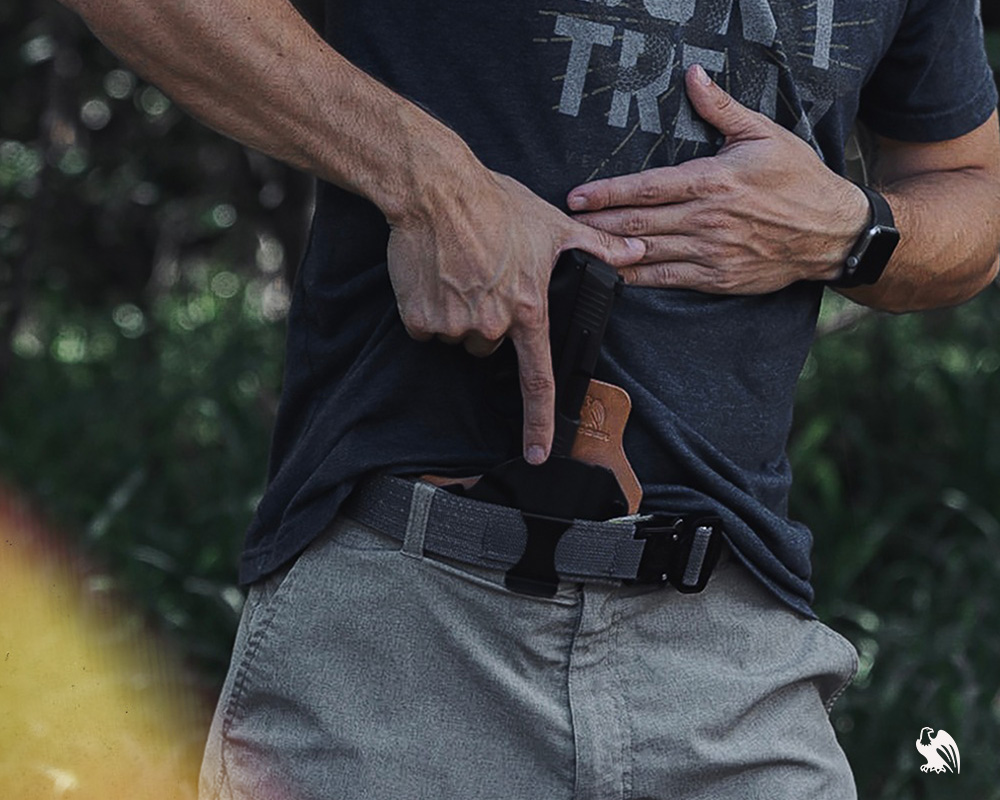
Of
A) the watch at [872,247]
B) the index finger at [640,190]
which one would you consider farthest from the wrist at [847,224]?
the index finger at [640,190]

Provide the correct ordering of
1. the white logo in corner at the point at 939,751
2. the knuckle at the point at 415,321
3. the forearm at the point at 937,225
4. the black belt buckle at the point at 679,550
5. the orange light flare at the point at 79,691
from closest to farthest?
the knuckle at the point at 415,321
the black belt buckle at the point at 679,550
the forearm at the point at 937,225
the orange light flare at the point at 79,691
the white logo in corner at the point at 939,751

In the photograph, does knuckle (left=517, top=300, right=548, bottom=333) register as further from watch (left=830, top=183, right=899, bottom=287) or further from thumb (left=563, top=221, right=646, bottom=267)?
watch (left=830, top=183, right=899, bottom=287)

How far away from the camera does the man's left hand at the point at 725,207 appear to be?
1617mm

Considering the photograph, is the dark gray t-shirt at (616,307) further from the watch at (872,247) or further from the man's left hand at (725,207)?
the watch at (872,247)

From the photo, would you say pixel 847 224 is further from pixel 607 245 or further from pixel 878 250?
pixel 607 245

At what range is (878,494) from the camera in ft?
15.3

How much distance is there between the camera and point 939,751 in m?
3.08

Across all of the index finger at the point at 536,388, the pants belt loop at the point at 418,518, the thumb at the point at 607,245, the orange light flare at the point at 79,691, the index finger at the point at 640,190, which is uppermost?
the index finger at the point at 640,190

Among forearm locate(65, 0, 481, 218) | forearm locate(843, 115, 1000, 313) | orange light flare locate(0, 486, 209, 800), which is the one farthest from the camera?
orange light flare locate(0, 486, 209, 800)

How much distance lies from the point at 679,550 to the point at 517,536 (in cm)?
20

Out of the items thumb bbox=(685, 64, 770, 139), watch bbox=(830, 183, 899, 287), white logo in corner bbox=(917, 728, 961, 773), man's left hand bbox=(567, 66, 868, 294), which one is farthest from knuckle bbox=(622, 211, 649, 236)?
white logo in corner bbox=(917, 728, 961, 773)

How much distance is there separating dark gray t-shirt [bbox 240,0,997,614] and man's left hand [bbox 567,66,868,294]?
0.03 m

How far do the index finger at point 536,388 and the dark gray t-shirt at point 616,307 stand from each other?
6 cm

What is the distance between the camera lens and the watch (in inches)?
73.1
